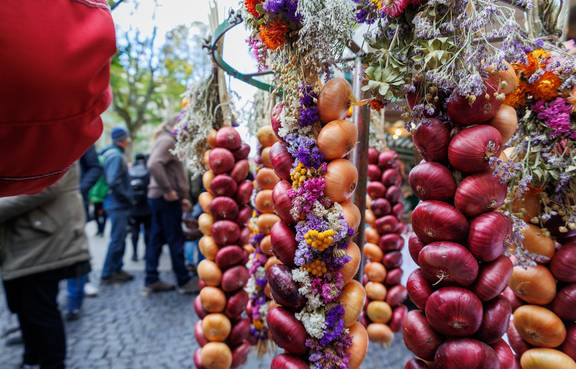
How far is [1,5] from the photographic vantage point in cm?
45

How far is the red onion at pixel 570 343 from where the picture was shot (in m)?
1.28

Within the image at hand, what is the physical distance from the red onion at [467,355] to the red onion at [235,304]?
1.27 m

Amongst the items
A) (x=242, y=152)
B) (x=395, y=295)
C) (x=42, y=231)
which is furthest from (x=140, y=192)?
(x=395, y=295)

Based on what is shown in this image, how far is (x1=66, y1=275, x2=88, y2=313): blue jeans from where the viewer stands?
3.69 meters

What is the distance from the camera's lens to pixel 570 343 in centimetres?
129

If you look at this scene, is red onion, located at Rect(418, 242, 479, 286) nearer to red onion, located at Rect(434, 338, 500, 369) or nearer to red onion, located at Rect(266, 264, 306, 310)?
red onion, located at Rect(434, 338, 500, 369)

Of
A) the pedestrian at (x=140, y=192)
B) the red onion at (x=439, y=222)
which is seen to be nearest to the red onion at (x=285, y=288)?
the red onion at (x=439, y=222)

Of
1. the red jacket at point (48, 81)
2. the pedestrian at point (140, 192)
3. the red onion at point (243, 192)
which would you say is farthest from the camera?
the pedestrian at point (140, 192)

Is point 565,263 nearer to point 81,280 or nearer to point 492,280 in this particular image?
point 492,280

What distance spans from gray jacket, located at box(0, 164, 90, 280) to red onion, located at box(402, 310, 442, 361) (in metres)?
2.24

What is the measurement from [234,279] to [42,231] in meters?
1.36

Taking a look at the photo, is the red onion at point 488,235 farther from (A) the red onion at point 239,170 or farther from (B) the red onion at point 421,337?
(A) the red onion at point 239,170

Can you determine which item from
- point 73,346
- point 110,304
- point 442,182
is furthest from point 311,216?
point 110,304

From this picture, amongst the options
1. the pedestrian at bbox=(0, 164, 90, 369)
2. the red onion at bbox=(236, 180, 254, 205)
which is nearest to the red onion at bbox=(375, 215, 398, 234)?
the red onion at bbox=(236, 180, 254, 205)
